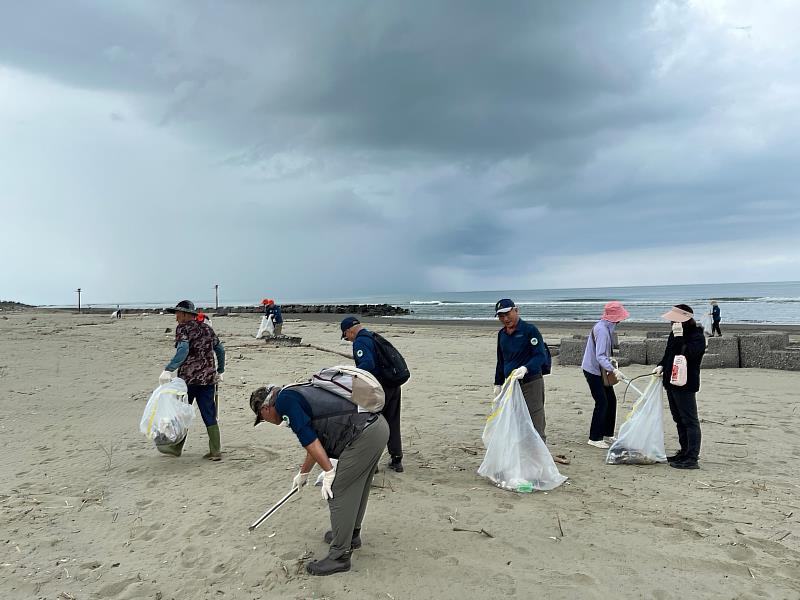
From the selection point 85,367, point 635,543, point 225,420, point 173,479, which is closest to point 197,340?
point 173,479

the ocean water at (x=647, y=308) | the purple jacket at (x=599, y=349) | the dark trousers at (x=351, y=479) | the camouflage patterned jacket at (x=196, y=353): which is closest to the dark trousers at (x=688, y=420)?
the purple jacket at (x=599, y=349)

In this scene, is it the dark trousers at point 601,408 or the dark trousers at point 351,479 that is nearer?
the dark trousers at point 351,479

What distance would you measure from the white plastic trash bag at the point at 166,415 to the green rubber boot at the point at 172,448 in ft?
0.31

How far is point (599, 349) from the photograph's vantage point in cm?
582

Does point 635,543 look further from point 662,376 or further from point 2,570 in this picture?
point 2,570

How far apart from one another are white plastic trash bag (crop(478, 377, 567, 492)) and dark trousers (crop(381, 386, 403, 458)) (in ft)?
2.88

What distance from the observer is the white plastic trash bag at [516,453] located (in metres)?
4.77

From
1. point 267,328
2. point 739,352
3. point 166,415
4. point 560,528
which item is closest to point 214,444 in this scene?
point 166,415

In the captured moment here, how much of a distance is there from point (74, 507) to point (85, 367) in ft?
27.0

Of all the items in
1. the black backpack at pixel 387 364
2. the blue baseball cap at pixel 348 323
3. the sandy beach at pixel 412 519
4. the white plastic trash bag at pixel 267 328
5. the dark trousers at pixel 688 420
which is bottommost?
the sandy beach at pixel 412 519

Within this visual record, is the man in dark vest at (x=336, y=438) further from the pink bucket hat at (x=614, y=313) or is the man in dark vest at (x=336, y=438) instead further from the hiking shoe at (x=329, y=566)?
the pink bucket hat at (x=614, y=313)

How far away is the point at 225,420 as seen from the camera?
752 cm

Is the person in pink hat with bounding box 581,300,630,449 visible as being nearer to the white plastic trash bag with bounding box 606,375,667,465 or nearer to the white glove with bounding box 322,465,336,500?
the white plastic trash bag with bounding box 606,375,667,465

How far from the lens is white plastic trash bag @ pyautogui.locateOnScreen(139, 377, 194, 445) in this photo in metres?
5.43
